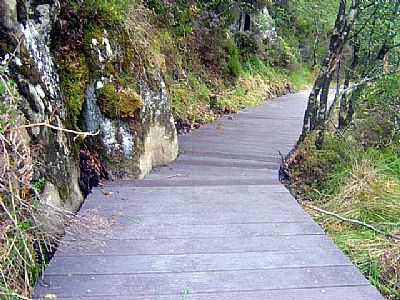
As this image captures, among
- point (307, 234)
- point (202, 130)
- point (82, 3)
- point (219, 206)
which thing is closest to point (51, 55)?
point (82, 3)

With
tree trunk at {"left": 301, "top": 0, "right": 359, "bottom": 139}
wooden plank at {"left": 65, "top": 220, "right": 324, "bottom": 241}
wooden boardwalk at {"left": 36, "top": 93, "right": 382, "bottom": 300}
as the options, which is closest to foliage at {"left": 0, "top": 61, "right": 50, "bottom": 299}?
wooden boardwalk at {"left": 36, "top": 93, "right": 382, "bottom": 300}

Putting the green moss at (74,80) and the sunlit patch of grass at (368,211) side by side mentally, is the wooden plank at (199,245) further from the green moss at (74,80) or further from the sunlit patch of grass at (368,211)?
the green moss at (74,80)

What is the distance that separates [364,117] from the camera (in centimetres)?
578

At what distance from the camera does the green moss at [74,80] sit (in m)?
3.37

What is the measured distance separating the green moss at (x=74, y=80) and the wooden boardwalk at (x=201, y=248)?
27.3 inches

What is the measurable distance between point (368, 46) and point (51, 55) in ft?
14.1

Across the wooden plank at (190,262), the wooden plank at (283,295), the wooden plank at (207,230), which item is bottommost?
the wooden plank at (283,295)

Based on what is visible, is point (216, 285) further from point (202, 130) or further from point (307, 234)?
point (202, 130)

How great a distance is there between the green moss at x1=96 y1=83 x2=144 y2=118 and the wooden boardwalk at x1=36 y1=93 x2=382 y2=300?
0.58m

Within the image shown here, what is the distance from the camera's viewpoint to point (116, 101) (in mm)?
3525

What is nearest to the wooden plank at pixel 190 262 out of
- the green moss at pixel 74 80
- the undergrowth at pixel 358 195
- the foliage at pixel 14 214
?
the foliage at pixel 14 214

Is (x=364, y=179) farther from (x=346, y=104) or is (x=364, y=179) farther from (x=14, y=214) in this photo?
(x=14, y=214)

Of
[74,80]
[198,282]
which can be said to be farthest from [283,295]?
[74,80]

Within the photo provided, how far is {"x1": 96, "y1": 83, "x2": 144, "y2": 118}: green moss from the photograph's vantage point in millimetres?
3516
